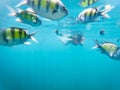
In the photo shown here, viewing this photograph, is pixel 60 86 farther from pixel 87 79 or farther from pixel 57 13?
pixel 57 13

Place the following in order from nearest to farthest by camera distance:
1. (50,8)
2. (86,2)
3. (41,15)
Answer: (50,8) → (41,15) → (86,2)

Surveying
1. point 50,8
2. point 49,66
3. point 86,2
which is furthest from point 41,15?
point 49,66

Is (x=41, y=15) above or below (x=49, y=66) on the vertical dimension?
above

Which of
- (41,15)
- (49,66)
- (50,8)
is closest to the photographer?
(50,8)

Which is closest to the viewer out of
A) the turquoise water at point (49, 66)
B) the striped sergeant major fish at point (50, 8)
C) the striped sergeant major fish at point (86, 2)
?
the striped sergeant major fish at point (50, 8)

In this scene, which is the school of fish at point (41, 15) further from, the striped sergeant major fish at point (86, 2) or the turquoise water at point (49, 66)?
the turquoise water at point (49, 66)

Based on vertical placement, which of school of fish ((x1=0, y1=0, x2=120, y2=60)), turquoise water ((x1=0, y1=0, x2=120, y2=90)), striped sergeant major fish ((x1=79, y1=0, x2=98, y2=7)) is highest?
striped sergeant major fish ((x1=79, y1=0, x2=98, y2=7))

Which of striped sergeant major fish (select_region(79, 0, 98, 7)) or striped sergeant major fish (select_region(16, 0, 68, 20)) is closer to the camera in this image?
striped sergeant major fish (select_region(16, 0, 68, 20))

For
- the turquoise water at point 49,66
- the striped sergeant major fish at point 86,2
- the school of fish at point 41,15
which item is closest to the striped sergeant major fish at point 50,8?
the school of fish at point 41,15

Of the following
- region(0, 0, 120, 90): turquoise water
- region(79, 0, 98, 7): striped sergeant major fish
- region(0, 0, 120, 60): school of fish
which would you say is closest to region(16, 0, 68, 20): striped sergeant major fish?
region(0, 0, 120, 60): school of fish

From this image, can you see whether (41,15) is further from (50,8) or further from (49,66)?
(49,66)

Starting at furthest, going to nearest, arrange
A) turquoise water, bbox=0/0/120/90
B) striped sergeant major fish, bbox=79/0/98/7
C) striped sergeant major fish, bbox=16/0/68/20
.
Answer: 1. turquoise water, bbox=0/0/120/90
2. striped sergeant major fish, bbox=79/0/98/7
3. striped sergeant major fish, bbox=16/0/68/20

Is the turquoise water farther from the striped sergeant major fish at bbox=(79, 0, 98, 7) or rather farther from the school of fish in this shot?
the striped sergeant major fish at bbox=(79, 0, 98, 7)

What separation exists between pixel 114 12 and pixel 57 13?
1.98m
